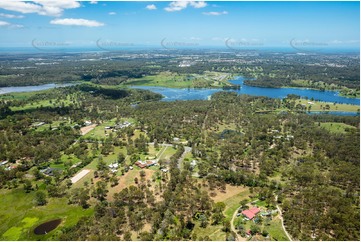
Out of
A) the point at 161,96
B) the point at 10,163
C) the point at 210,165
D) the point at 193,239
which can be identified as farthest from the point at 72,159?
the point at 161,96

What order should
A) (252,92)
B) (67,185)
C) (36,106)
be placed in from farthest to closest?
(252,92) → (36,106) → (67,185)

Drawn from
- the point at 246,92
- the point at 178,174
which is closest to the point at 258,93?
the point at 246,92

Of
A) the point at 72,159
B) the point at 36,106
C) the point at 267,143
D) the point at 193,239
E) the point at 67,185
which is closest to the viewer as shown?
the point at 193,239

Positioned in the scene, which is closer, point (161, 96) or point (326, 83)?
point (161, 96)

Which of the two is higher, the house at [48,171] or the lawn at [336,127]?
the lawn at [336,127]

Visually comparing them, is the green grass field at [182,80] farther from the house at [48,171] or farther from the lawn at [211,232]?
the lawn at [211,232]

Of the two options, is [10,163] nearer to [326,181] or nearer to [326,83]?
[326,181]

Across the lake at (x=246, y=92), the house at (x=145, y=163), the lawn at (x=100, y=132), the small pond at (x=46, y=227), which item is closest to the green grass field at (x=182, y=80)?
the lake at (x=246, y=92)
